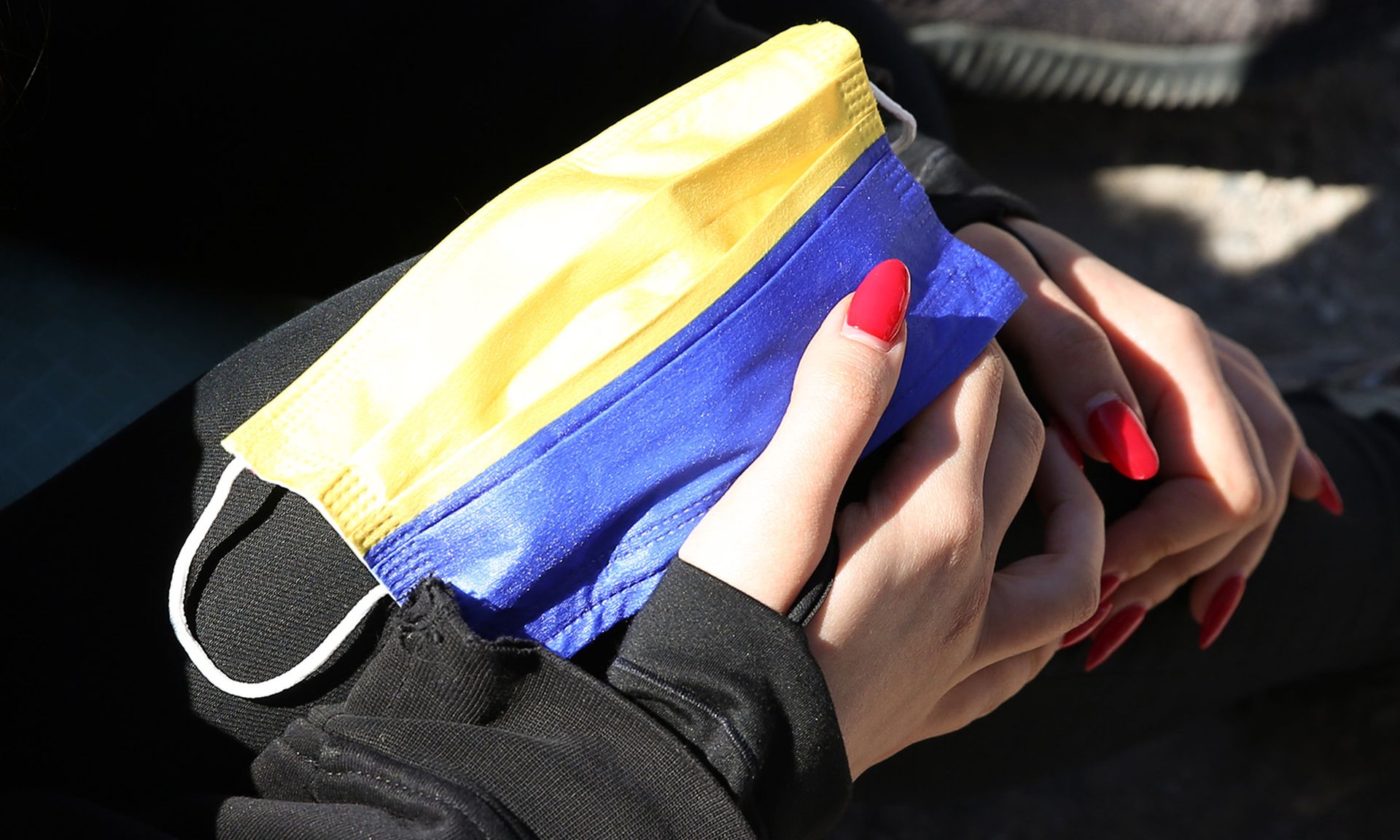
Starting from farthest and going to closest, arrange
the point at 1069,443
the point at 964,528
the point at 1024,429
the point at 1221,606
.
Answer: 1. the point at 1221,606
2. the point at 1069,443
3. the point at 1024,429
4. the point at 964,528

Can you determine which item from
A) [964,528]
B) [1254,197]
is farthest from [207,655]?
[1254,197]

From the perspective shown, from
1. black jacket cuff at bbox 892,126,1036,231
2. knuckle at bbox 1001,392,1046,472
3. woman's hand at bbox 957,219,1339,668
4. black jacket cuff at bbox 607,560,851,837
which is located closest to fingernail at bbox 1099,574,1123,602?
woman's hand at bbox 957,219,1339,668

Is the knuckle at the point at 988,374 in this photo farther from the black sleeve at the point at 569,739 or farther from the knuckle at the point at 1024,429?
the black sleeve at the point at 569,739

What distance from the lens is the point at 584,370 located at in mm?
636

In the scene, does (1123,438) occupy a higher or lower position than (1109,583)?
higher

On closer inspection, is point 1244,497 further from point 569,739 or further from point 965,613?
point 569,739

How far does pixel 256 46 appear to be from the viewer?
32.4 inches

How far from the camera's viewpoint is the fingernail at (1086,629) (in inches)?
39.2

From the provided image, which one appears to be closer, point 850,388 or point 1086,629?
point 850,388

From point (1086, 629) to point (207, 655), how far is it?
0.74 meters

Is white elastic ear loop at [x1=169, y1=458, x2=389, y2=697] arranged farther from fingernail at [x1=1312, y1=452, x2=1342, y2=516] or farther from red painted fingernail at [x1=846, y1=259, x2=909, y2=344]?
fingernail at [x1=1312, y1=452, x2=1342, y2=516]

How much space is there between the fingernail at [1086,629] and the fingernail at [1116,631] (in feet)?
0.11

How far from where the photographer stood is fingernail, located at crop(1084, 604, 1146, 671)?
104 centimetres

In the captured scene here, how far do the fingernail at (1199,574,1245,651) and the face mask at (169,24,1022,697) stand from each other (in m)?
0.56
